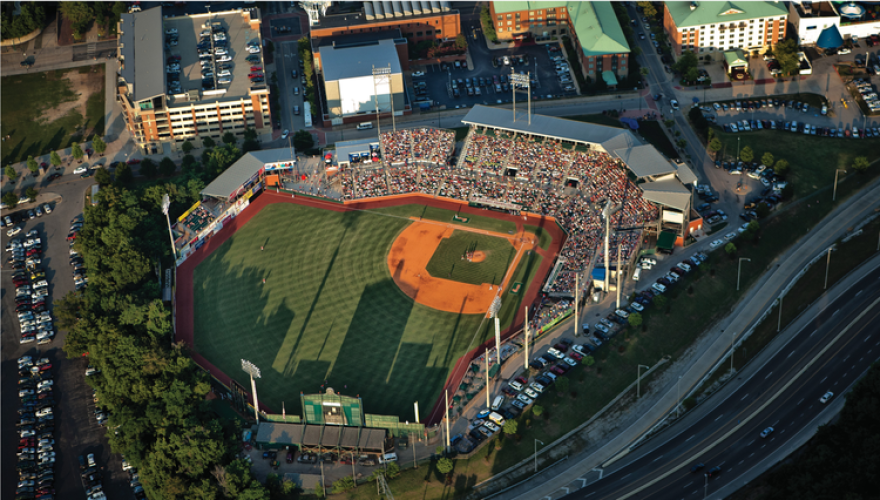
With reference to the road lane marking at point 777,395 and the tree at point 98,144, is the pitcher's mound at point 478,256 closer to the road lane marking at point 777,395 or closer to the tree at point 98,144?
the road lane marking at point 777,395

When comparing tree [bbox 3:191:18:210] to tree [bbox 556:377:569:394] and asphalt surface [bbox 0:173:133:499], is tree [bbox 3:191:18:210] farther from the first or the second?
tree [bbox 556:377:569:394]

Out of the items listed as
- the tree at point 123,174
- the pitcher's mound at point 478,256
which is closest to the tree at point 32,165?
the tree at point 123,174

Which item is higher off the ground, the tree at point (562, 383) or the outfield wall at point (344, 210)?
the outfield wall at point (344, 210)

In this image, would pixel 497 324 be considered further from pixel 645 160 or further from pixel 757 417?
pixel 645 160

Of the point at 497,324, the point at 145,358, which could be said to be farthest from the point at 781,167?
the point at 145,358

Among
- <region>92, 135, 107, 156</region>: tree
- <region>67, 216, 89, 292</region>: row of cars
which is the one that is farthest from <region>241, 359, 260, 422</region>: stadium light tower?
<region>92, 135, 107, 156</region>: tree
